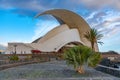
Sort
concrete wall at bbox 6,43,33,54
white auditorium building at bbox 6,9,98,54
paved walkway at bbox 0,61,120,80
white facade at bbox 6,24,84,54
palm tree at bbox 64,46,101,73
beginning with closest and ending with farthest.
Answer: paved walkway at bbox 0,61,120,80 < palm tree at bbox 64,46,101,73 < white auditorium building at bbox 6,9,98,54 < white facade at bbox 6,24,84,54 < concrete wall at bbox 6,43,33,54

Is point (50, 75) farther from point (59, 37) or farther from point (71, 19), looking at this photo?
point (71, 19)

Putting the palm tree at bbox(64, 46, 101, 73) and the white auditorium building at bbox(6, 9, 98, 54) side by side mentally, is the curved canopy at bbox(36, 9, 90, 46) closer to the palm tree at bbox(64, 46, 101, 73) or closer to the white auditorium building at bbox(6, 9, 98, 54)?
the white auditorium building at bbox(6, 9, 98, 54)

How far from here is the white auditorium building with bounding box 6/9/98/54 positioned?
78125 mm

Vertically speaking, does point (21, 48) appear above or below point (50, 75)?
above

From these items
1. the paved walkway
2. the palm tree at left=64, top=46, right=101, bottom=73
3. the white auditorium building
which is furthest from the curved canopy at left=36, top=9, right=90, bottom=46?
the paved walkway

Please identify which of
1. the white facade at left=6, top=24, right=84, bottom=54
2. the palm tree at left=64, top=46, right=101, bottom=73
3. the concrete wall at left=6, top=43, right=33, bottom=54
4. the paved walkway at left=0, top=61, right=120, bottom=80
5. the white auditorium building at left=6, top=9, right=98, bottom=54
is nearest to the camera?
the paved walkway at left=0, top=61, right=120, bottom=80

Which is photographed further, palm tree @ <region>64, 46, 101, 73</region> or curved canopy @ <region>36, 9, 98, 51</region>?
curved canopy @ <region>36, 9, 98, 51</region>

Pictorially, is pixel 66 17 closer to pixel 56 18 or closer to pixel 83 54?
pixel 56 18

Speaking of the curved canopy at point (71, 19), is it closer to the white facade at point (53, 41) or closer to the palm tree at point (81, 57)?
the white facade at point (53, 41)

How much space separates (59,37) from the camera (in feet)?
258

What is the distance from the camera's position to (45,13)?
2963 inches

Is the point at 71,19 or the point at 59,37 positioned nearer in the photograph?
the point at 59,37

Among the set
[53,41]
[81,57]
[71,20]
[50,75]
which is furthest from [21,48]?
[50,75]

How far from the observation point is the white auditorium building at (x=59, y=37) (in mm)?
78125
